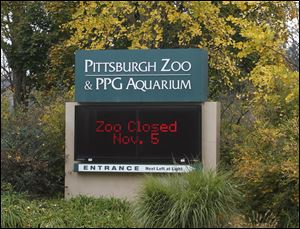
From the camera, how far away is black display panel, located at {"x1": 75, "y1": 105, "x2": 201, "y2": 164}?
11273mm

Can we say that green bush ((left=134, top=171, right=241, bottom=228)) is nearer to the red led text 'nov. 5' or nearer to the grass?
the grass

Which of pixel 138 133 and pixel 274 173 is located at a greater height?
pixel 138 133

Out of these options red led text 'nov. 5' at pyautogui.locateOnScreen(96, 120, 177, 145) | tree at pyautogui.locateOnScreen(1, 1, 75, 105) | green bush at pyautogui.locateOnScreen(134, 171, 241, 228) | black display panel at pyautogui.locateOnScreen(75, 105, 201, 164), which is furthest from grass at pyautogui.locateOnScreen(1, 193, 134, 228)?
tree at pyautogui.locateOnScreen(1, 1, 75, 105)

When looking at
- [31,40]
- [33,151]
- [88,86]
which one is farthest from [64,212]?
[31,40]

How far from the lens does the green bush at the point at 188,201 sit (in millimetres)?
8734

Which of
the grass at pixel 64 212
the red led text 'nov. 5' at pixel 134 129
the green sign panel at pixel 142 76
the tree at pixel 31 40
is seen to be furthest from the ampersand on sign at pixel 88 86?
the tree at pixel 31 40

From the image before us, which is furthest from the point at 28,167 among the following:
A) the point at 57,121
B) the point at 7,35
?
the point at 7,35

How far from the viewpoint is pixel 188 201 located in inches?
347

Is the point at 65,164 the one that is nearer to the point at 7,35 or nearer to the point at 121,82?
the point at 121,82

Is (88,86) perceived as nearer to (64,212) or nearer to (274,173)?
(64,212)

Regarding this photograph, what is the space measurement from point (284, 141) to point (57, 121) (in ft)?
15.1

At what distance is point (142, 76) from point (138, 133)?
3.32ft

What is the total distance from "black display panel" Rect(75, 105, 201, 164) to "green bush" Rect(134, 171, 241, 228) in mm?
1856

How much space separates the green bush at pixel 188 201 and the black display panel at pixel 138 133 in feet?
6.09
